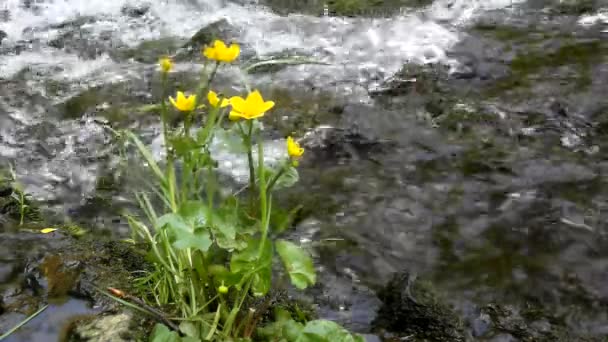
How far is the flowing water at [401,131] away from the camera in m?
2.24

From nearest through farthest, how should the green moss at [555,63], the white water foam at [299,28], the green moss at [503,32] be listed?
the green moss at [555,63] < the white water foam at [299,28] < the green moss at [503,32]

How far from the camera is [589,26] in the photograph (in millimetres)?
4379

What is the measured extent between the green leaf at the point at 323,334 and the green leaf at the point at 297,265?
0.12 m

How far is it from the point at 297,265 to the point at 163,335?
0.37 metres

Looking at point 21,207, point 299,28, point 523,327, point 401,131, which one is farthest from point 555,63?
point 21,207

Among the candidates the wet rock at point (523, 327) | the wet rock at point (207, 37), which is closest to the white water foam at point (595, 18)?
the wet rock at point (207, 37)

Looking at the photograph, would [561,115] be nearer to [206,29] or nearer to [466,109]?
[466,109]

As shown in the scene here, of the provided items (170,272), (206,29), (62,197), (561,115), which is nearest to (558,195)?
(561,115)

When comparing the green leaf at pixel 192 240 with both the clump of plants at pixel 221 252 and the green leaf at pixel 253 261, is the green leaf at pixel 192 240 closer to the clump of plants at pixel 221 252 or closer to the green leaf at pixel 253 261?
the clump of plants at pixel 221 252

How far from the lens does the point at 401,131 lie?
128 inches

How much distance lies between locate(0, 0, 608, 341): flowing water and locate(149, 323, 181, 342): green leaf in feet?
1.94

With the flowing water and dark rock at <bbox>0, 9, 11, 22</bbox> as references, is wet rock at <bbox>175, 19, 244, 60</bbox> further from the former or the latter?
dark rock at <bbox>0, 9, 11, 22</bbox>

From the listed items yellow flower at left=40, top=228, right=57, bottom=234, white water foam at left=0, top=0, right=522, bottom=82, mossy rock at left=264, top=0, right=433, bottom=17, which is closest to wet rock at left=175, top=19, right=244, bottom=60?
white water foam at left=0, top=0, right=522, bottom=82

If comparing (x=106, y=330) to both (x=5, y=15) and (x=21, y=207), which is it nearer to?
A: (x=21, y=207)
